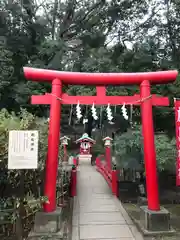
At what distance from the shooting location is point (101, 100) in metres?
→ 5.58

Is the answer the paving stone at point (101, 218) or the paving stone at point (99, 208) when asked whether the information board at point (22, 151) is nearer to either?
the paving stone at point (101, 218)

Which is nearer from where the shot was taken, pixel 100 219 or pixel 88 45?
pixel 100 219

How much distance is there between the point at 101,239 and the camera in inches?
179

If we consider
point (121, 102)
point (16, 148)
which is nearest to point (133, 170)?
point (121, 102)

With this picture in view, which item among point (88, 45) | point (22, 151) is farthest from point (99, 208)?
point (88, 45)

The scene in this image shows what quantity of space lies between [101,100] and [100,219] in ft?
10.5

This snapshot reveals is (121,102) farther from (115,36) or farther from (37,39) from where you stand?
(115,36)

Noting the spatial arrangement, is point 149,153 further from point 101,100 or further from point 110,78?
point 110,78

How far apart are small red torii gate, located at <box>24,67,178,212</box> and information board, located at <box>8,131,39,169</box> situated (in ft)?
4.21

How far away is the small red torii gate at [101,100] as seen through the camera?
16.8 ft

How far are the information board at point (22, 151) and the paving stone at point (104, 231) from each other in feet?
7.21

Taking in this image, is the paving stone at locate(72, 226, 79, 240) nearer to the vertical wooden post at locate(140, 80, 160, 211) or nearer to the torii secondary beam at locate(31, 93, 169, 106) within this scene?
the vertical wooden post at locate(140, 80, 160, 211)

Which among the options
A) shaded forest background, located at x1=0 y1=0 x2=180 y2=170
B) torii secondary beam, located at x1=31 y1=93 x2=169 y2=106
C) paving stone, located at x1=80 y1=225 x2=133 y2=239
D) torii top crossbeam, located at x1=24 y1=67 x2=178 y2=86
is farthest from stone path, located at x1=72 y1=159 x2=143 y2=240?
shaded forest background, located at x1=0 y1=0 x2=180 y2=170

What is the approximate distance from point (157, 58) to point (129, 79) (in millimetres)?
11565
